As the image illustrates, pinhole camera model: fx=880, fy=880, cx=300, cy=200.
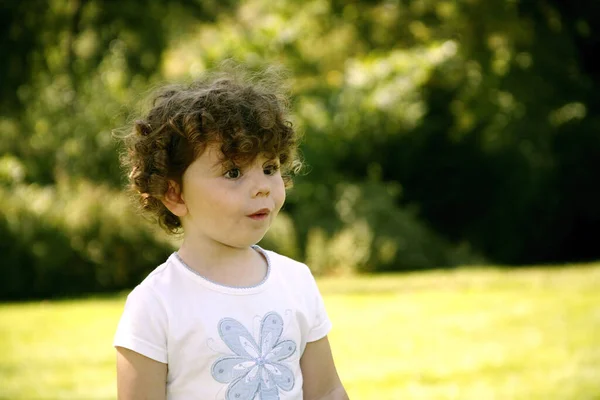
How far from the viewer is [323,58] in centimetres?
1883

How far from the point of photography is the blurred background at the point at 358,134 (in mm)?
11898

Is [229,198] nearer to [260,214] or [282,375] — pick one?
[260,214]

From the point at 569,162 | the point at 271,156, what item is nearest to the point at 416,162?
the point at 569,162

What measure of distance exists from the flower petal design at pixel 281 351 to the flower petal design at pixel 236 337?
6cm

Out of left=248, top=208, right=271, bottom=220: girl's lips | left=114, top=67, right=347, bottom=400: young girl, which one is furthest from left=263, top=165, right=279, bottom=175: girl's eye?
left=248, top=208, right=271, bottom=220: girl's lips

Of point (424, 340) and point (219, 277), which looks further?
point (424, 340)

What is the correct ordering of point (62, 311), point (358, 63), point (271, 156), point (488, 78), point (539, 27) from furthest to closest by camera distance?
point (358, 63)
point (488, 78)
point (539, 27)
point (62, 311)
point (271, 156)

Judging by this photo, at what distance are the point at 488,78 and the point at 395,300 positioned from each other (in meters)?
5.58

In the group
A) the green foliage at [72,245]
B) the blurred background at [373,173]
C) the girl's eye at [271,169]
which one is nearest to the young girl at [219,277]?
the girl's eye at [271,169]

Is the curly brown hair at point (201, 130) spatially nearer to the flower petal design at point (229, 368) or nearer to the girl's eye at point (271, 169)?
the girl's eye at point (271, 169)

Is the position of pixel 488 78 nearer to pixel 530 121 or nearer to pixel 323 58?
pixel 530 121

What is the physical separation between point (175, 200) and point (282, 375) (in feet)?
1.77

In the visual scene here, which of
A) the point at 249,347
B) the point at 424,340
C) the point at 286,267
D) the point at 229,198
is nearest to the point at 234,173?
the point at 229,198

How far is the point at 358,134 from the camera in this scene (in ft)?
49.1
